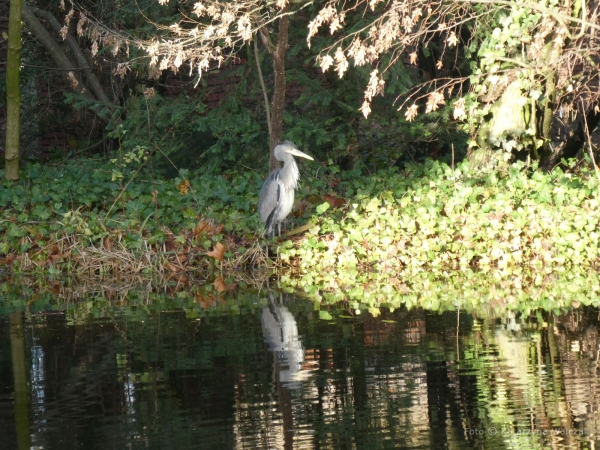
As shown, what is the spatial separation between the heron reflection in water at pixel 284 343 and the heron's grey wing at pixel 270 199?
3.24 metres

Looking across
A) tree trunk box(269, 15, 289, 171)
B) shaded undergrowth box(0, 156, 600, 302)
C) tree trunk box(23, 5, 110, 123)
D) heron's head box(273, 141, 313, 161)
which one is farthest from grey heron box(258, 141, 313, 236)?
tree trunk box(23, 5, 110, 123)

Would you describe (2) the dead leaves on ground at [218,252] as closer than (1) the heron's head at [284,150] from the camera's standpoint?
Yes

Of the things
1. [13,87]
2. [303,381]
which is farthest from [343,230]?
[303,381]

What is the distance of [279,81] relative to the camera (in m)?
16.1

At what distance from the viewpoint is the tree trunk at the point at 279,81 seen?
15.8 meters

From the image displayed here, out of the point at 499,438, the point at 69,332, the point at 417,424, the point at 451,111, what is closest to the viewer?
the point at 499,438

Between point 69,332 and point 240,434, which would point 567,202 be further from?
point 240,434

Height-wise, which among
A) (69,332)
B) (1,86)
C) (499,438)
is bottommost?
(499,438)

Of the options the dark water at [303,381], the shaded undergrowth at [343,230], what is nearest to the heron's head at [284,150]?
the shaded undergrowth at [343,230]

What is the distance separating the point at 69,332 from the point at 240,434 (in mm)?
4405

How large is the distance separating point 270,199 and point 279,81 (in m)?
2.31

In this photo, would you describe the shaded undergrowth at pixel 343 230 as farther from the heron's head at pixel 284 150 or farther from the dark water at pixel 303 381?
the dark water at pixel 303 381

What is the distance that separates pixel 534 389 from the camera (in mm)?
6465

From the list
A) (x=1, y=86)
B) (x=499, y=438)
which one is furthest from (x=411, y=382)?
(x=1, y=86)
